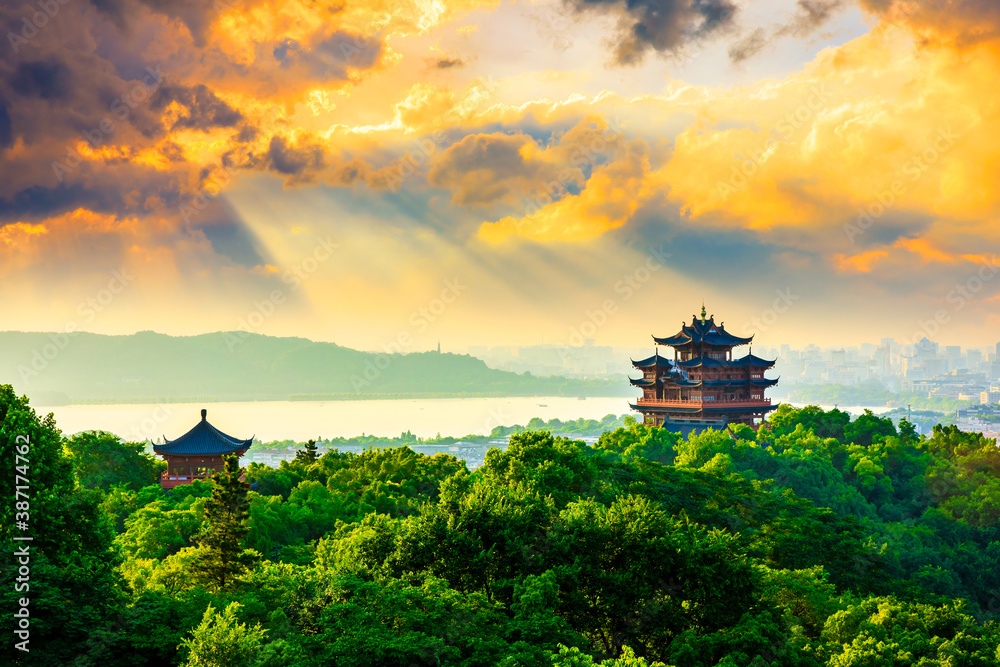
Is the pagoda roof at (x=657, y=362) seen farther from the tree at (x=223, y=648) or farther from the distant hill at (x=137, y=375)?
the distant hill at (x=137, y=375)

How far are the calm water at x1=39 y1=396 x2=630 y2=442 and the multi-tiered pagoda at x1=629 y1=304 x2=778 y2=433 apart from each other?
6904 centimetres

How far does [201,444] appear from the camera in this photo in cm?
3469

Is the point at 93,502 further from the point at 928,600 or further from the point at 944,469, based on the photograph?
the point at 944,469

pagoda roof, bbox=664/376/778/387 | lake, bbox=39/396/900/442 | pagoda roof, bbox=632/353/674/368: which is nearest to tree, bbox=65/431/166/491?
pagoda roof, bbox=664/376/778/387

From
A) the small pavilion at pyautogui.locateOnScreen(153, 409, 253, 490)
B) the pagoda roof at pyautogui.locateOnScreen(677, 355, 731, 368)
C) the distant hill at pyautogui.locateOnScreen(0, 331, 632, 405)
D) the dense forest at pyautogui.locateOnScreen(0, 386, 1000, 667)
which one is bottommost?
the dense forest at pyautogui.locateOnScreen(0, 386, 1000, 667)

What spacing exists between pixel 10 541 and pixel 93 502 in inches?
76.0

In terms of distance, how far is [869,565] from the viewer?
24.5 meters

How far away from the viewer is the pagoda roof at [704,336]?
4775 centimetres

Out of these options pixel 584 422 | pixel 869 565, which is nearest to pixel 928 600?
pixel 869 565

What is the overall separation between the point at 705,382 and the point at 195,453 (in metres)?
29.0

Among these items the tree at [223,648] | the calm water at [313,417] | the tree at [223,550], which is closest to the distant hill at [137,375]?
the calm water at [313,417]

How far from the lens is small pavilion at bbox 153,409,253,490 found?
34.5 m

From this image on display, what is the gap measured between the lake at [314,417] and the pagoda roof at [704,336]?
71.5 meters

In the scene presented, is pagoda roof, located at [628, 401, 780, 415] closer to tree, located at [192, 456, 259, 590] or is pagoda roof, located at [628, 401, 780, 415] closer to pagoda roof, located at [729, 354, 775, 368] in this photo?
pagoda roof, located at [729, 354, 775, 368]
